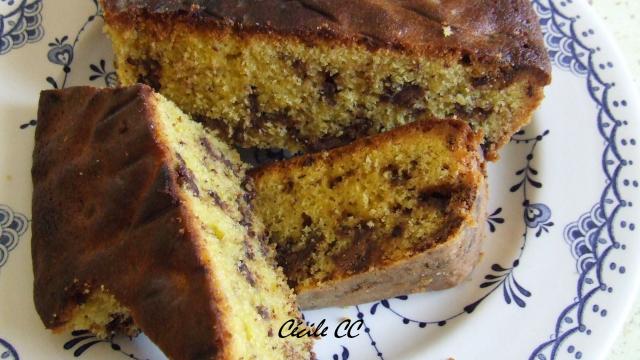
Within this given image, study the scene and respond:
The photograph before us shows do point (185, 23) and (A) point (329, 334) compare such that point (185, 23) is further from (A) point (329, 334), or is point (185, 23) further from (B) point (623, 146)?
(B) point (623, 146)

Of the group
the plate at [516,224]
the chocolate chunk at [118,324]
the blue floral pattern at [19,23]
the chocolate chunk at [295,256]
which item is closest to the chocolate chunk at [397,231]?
the chocolate chunk at [295,256]

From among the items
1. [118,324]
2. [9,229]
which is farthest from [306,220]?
[9,229]

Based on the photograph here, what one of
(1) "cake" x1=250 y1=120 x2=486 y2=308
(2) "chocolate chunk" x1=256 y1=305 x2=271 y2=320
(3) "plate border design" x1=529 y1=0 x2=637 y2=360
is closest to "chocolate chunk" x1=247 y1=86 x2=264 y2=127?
(1) "cake" x1=250 y1=120 x2=486 y2=308

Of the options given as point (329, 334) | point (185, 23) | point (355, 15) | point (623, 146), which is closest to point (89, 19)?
point (185, 23)

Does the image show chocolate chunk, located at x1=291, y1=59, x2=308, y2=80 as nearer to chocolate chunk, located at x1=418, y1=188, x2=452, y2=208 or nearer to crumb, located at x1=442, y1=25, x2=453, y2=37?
crumb, located at x1=442, y1=25, x2=453, y2=37

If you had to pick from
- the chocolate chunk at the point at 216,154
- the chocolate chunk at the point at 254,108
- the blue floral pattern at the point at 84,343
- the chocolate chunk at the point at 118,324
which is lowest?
the blue floral pattern at the point at 84,343

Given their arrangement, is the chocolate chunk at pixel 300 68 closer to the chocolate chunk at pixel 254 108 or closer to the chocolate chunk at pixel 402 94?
the chocolate chunk at pixel 254 108
